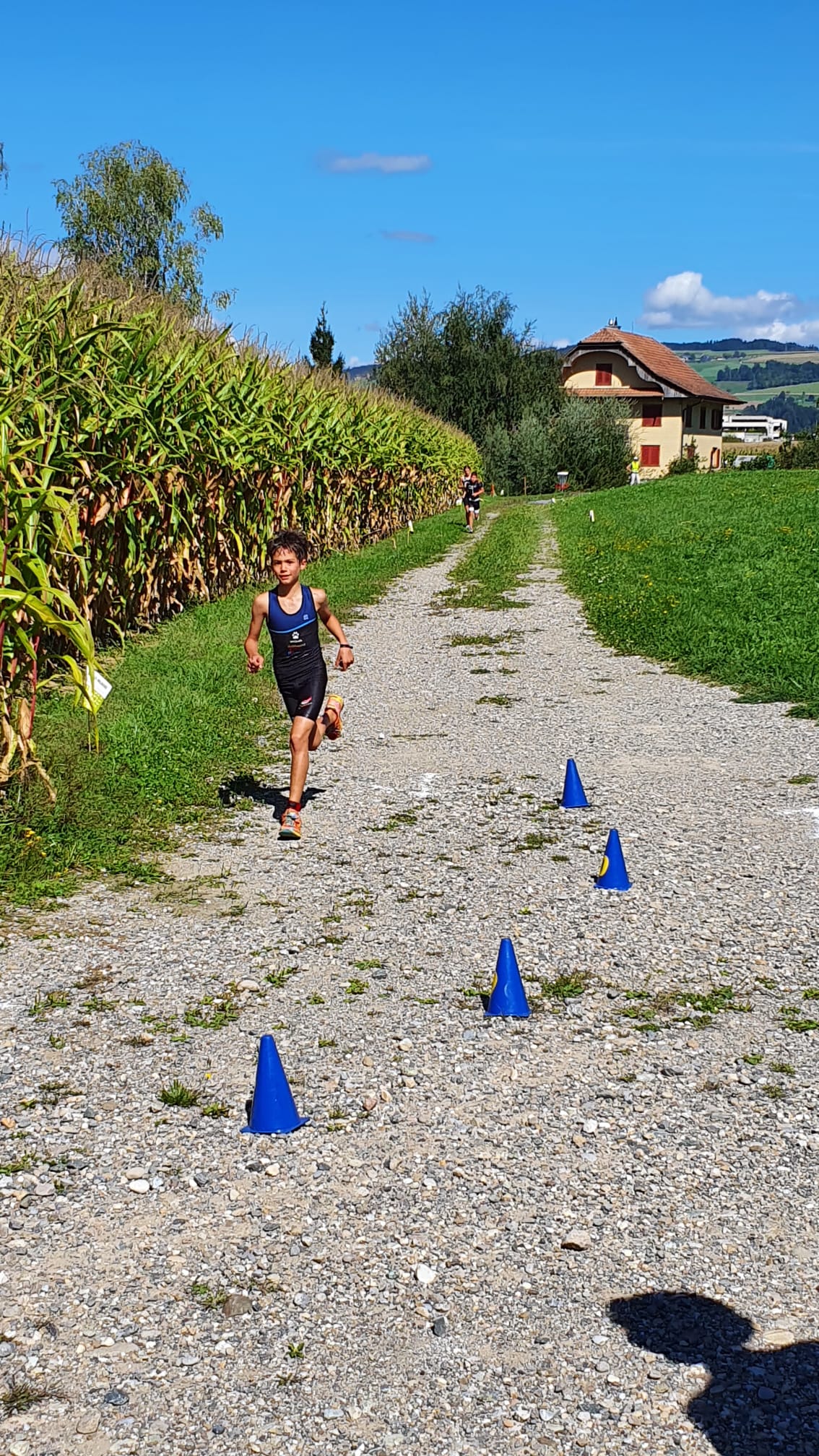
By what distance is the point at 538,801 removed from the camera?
7.95 meters

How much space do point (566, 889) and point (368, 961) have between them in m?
1.29

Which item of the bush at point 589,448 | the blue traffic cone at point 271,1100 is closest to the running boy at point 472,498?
the bush at point 589,448

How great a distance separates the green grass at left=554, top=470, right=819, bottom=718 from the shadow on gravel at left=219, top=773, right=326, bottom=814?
14.0 ft

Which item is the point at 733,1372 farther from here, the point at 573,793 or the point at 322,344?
the point at 322,344

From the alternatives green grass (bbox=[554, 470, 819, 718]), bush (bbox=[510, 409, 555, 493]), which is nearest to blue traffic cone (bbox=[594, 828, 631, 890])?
green grass (bbox=[554, 470, 819, 718])

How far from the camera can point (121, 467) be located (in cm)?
1200

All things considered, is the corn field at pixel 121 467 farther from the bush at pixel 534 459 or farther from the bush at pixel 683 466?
the bush at pixel 683 466

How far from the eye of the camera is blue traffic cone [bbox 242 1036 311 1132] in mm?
3971

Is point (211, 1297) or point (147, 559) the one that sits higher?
point (147, 559)

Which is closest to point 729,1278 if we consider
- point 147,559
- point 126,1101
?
point 126,1101

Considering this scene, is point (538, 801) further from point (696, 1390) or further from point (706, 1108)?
point (696, 1390)

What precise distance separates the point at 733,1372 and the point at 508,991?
6.54 feet

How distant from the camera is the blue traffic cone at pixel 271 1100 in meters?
3.97

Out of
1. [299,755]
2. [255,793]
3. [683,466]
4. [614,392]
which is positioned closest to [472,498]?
[255,793]
